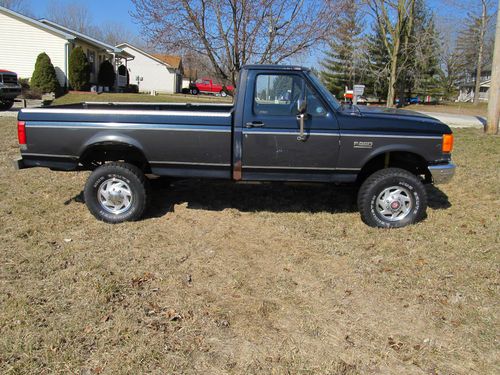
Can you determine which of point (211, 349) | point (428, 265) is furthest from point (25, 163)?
point (428, 265)

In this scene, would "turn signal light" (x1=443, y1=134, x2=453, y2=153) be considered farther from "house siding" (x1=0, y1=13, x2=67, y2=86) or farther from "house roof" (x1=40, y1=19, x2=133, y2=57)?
"house roof" (x1=40, y1=19, x2=133, y2=57)

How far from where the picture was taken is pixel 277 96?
16.8ft

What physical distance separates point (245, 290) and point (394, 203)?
2.34m

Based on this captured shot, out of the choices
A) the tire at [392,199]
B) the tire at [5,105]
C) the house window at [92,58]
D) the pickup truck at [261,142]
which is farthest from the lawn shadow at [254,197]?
the house window at [92,58]

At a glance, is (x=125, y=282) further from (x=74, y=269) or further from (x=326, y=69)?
(x=326, y=69)

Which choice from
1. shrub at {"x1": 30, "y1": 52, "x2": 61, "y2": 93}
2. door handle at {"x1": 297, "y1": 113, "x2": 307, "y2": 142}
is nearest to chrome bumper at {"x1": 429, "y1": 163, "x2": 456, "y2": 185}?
door handle at {"x1": 297, "y1": 113, "x2": 307, "y2": 142}

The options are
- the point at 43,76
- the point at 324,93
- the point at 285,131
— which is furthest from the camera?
the point at 43,76

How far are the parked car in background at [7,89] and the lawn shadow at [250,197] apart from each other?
47.2ft

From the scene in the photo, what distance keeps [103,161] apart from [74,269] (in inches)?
78.4

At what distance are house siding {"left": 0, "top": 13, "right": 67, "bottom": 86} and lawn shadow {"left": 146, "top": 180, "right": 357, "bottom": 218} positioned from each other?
76.4 feet

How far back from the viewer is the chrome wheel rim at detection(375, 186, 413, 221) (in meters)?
5.19

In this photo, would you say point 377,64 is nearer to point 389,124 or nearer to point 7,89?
point 7,89

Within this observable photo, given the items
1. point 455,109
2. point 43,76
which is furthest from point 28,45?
point 455,109

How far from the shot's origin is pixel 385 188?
515 centimetres
